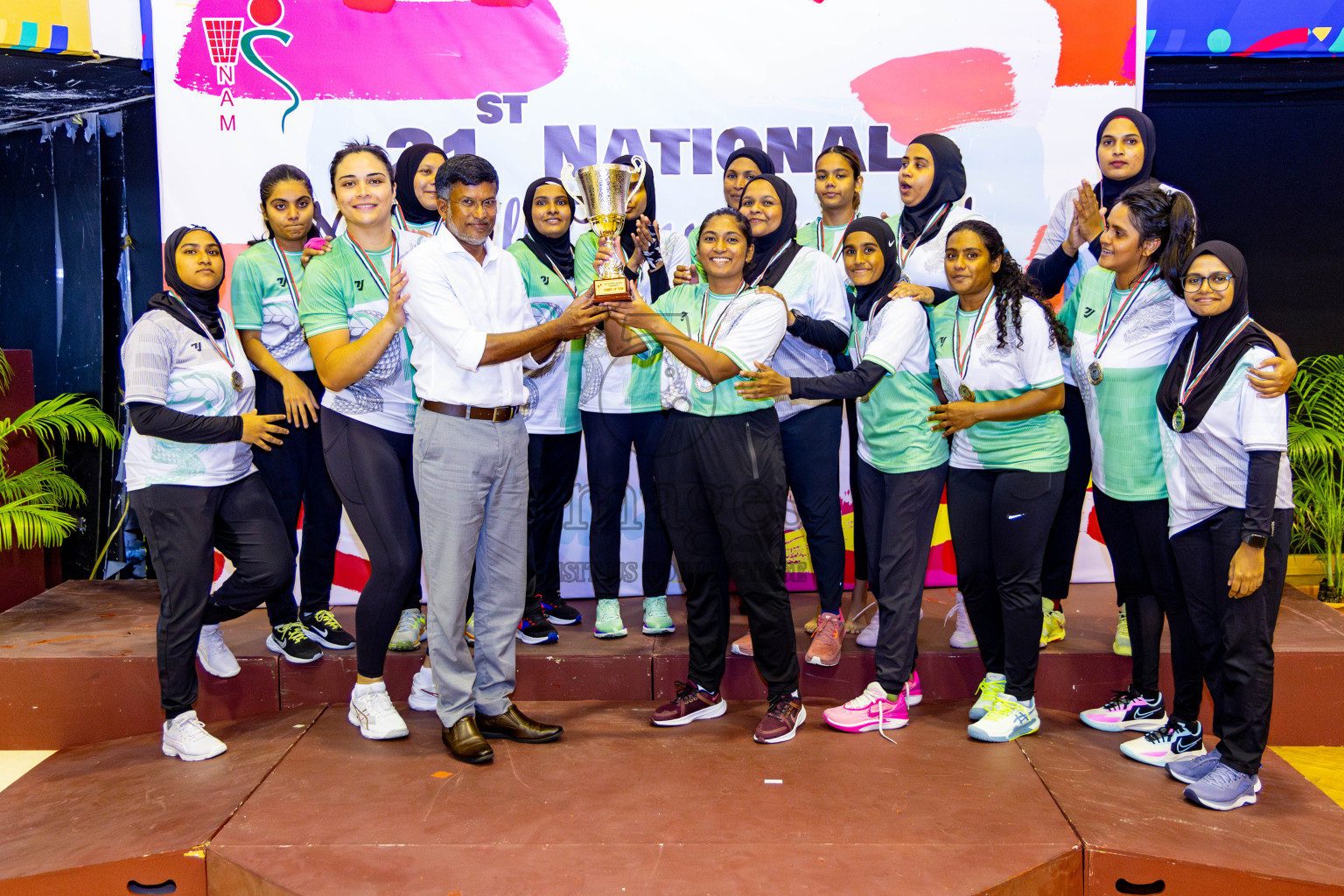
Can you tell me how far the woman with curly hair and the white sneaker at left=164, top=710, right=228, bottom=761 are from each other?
2465 mm

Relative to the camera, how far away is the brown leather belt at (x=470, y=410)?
2.97 meters

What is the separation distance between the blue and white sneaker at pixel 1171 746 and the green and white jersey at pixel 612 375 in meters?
1.96

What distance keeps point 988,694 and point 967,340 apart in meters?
1.18

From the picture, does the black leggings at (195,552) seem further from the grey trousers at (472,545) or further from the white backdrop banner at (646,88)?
the white backdrop banner at (646,88)

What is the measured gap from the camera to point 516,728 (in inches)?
129

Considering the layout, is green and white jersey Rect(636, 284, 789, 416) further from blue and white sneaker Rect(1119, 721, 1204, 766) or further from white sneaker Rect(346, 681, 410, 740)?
blue and white sneaker Rect(1119, 721, 1204, 766)

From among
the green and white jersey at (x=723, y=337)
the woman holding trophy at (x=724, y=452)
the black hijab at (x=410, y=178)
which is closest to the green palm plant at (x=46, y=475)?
the black hijab at (x=410, y=178)

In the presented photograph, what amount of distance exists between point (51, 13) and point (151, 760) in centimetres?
322

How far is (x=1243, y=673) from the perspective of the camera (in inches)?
111

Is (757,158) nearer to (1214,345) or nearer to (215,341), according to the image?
(1214,345)

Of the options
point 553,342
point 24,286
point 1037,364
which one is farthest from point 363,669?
point 24,286

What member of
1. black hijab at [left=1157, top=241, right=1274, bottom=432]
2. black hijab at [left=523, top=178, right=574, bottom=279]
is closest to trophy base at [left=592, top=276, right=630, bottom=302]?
black hijab at [left=523, top=178, right=574, bottom=279]

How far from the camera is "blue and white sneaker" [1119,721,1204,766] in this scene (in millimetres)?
3135

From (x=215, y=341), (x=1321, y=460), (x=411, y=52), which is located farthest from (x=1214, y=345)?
(x=411, y=52)
